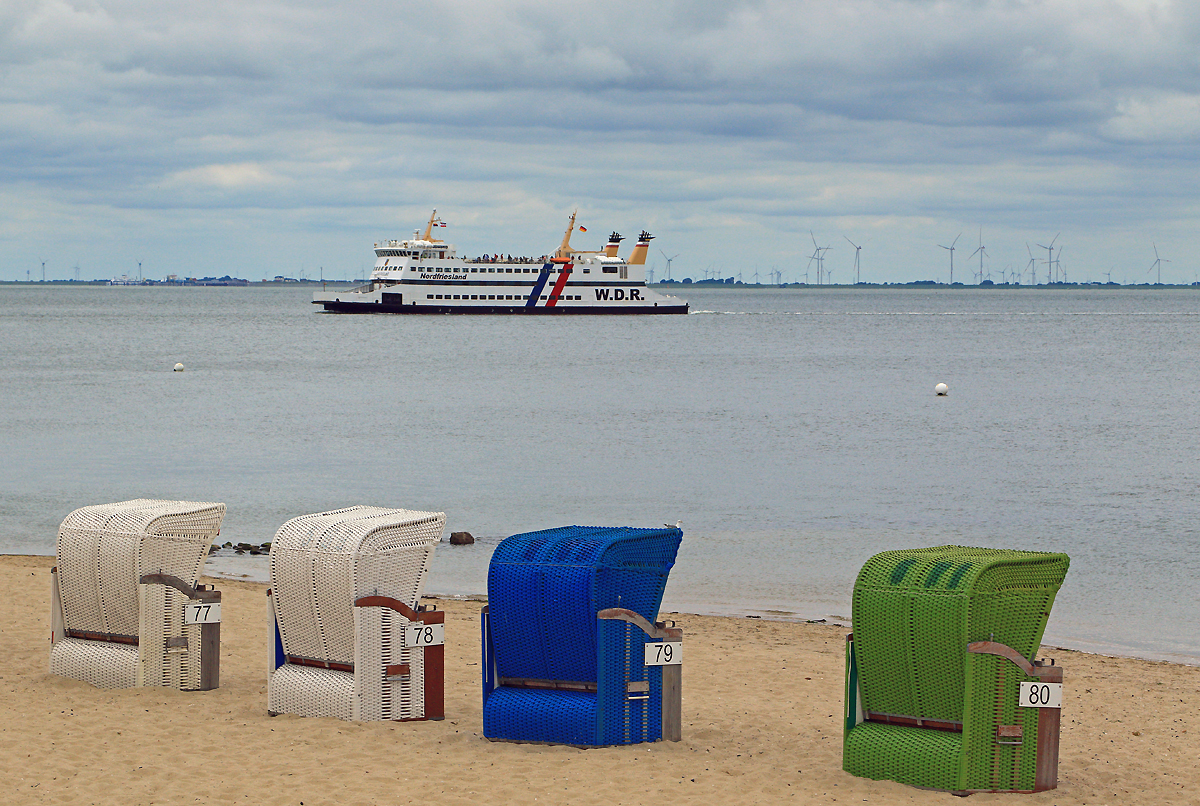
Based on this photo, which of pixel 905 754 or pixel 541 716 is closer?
pixel 905 754

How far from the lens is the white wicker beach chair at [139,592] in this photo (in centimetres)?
902

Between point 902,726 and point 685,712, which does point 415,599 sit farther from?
point 902,726

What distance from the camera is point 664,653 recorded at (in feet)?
25.6

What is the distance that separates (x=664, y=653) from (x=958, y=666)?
1.70 meters

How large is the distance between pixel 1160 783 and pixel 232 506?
62.7 feet

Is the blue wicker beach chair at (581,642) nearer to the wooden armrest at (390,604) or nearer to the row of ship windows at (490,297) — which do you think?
the wooden armrest at (390,604)

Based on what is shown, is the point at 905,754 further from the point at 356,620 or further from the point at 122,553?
the point at 122,553

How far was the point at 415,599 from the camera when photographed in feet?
27.1

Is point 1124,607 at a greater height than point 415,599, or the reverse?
point 415,599

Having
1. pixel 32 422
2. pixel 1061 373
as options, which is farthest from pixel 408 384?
pixel 1061 373

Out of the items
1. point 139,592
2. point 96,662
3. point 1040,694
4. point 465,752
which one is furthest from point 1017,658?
point 96,662

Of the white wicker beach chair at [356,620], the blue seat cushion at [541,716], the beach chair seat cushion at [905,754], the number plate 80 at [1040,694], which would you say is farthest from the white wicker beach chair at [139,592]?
the number plate 80 at [1040,694]

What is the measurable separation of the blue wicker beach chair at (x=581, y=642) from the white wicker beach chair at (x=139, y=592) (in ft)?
7.77

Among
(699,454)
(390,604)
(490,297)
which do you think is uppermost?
(490,297)
